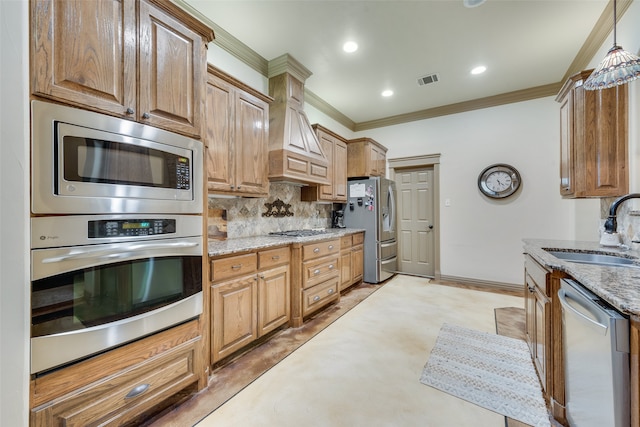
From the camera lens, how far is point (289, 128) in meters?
2.94

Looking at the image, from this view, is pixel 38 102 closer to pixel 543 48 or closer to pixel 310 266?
pixel 310 266

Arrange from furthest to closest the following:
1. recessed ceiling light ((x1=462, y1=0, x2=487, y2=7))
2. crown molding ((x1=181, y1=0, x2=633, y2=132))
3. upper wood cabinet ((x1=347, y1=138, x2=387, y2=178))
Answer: upper wood cabinet ((x1=347, y1=138, x2=387, y2=178)) → crown molding ((x1=181, y1=0, x2=633, y2=132)) → recessed ceiling light ((x1=462, y1=0, x2=487, y2=7))

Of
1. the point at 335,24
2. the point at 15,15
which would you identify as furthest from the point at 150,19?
the point at 335,24

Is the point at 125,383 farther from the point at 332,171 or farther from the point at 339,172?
the point at 339,172

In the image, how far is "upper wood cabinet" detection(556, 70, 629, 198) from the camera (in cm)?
196

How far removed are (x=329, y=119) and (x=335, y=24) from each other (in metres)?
2.03

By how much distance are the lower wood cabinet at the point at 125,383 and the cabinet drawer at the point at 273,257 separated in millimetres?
742

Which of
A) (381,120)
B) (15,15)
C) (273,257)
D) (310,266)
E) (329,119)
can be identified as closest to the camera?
(15,15)

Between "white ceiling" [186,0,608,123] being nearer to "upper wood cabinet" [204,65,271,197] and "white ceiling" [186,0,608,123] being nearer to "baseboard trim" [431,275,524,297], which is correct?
"upper wood cabinet" [204,65,271,197]

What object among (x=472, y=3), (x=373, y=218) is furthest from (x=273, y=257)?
(x=472, y=3)

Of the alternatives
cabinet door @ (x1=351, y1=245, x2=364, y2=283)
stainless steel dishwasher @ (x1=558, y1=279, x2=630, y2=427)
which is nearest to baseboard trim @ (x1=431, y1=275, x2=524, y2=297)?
cabinet door @ (x1=351, y1=245, x2=364, y2=283)

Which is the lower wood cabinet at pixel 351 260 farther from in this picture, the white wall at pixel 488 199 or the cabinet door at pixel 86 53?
the cabinet door at pixel 86 53

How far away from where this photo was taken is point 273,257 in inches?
92.9

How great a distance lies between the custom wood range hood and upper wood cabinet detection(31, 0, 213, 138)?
1198 mm
